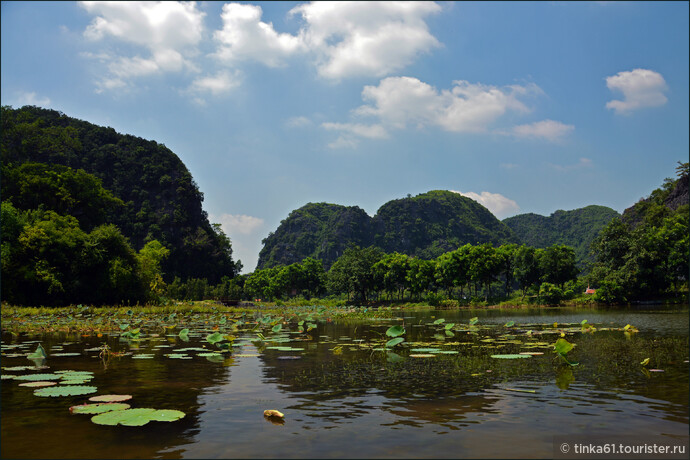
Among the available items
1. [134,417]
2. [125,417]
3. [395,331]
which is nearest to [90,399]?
[125,417]

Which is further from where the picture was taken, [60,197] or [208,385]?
[60,197]

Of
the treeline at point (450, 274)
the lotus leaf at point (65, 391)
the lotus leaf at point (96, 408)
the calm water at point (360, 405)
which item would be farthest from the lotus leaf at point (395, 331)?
the treeline at point (450, 274)

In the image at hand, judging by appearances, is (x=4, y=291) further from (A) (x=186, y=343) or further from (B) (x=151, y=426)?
(B) (x=151, y=426)

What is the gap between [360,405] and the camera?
244 inches

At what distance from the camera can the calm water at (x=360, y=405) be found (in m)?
4.47

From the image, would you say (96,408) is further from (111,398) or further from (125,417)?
(125,417)

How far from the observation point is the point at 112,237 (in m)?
39.6

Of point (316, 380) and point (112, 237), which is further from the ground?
point (112, 237)

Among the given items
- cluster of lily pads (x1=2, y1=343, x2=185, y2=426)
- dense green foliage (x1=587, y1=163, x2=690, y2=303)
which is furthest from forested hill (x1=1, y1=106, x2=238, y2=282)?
cluster of lily pads (x1=2, y1=343, x2=185, y2=426)

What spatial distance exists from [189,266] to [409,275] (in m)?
59.9

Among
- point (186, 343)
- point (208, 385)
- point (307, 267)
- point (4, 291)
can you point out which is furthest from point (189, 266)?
point (208, 385)

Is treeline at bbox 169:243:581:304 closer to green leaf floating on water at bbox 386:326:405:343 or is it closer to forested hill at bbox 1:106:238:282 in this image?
forested hill at bbox 1:106:238:282

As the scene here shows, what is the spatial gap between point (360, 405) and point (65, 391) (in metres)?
4.68

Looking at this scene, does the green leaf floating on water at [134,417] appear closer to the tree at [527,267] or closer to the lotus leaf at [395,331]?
the lotus leaf at [395,331]
